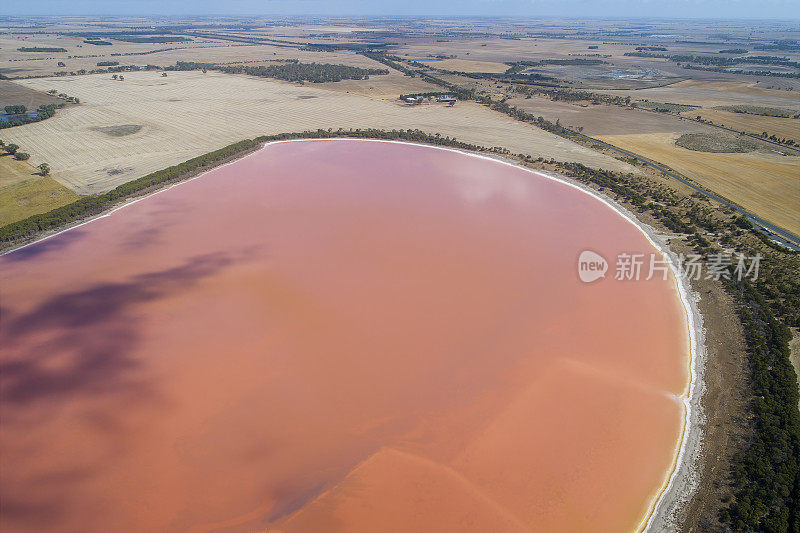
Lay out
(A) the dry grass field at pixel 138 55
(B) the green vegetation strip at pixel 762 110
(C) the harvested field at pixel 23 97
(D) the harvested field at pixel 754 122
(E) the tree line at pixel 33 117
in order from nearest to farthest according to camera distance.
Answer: (E) the tree line at pixel 33 117, (D) the harvested field at pixel 754 122, (B) the green vegetation strip at pixel 762 110, (C) the harvested field at pixel 23 97, (A) the dry grass field at pixel 138 55

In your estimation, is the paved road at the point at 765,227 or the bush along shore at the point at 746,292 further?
the paved road at the point at 765,227

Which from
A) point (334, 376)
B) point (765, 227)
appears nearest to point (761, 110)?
point (765, 227)

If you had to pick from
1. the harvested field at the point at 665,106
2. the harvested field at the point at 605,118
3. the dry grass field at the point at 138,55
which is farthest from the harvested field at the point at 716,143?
the dry grass field at the point at 138,55

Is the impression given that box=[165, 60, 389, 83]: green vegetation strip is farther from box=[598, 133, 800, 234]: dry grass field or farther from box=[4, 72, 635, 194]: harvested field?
box=[598, 133, 800, 234]: dry grass field

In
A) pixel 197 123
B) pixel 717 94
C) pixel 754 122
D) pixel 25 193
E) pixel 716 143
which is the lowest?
pixel 25 193

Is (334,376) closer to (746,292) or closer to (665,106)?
(746,292)

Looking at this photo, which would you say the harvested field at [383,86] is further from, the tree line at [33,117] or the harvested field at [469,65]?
the tree line at [33,117]

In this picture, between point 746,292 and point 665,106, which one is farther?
point 665,106

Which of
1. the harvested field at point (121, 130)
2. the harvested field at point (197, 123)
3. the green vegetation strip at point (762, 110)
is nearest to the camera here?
the harvested field at point (197, 123)
